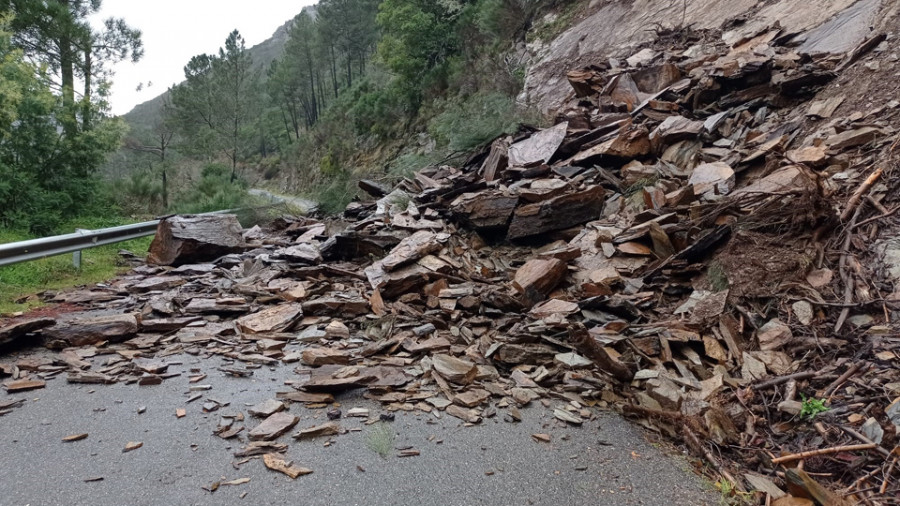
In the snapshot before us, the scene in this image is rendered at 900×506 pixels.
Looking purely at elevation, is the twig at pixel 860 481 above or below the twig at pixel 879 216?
below

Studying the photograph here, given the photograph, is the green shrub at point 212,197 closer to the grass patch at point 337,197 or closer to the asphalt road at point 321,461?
the grass patch at point 337,197

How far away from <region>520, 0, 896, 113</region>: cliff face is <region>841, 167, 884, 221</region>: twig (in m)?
4.39

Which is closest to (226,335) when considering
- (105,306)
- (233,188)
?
(105,306)

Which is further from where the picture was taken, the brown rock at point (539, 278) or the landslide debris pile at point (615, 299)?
the brown rock at point (539, 278)

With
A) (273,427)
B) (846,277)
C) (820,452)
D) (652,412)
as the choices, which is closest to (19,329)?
(273,427)

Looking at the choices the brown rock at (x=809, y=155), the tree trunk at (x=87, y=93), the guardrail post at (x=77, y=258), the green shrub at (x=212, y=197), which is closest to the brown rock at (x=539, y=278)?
the brown rock at (x=809, y=155)

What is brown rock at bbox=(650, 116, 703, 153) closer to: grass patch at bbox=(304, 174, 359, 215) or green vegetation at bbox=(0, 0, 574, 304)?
green vegetation at bbox=(0, 0, 574, 304)

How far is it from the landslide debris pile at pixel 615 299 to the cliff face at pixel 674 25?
3.08ft

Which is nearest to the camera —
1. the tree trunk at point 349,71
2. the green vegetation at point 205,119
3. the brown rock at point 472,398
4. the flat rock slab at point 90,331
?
the brown rock at point 472,398

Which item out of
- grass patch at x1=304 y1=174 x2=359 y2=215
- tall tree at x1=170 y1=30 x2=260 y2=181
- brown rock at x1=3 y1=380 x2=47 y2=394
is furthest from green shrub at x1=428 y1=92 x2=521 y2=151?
tall tree at x1=170 y1=30 x2=260 y2=181

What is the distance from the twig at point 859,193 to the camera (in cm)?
425

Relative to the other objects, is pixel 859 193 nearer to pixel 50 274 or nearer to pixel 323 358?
pixel 323 358

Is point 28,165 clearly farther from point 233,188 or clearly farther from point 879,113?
point 879,113

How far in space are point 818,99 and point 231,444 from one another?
862 centimetres
